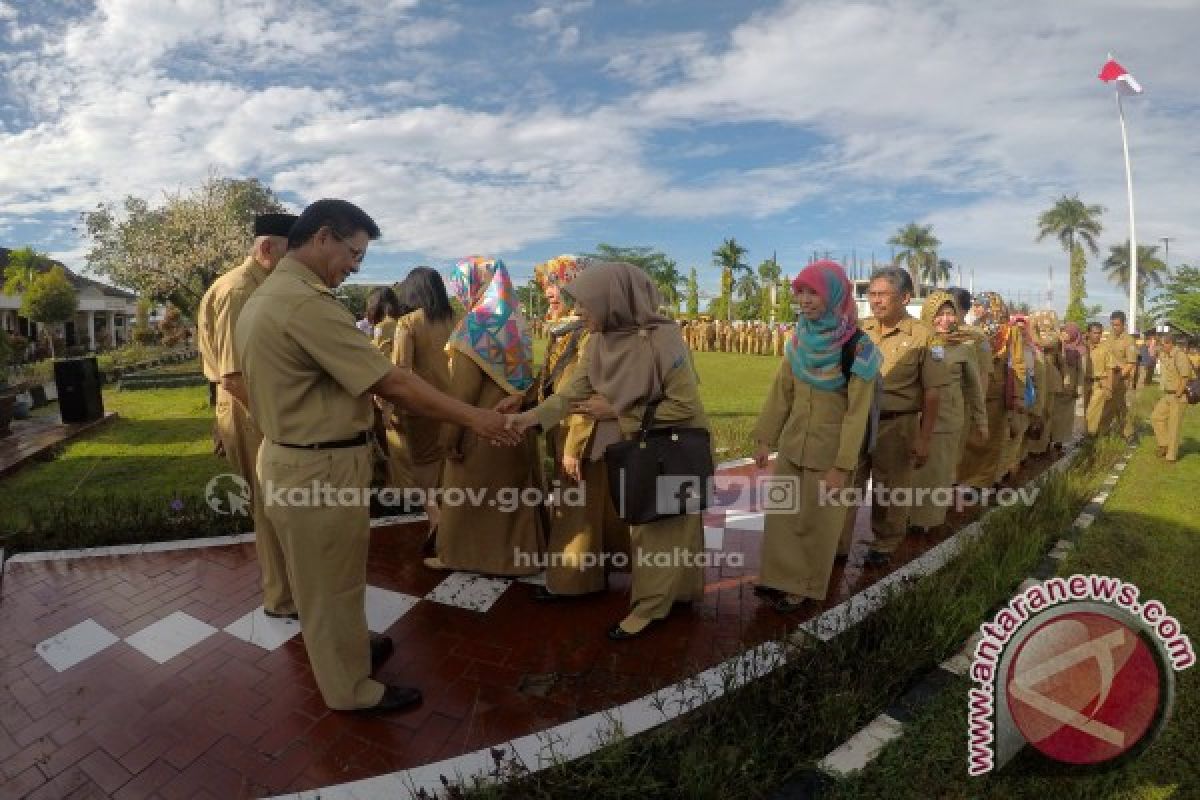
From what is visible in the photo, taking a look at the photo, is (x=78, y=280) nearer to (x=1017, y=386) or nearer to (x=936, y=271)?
(x=1017, y=386)

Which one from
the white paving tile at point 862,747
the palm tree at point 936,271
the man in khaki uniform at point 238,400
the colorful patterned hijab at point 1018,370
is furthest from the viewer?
the palm tree at point 936,271

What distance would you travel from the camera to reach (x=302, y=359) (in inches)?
89.5

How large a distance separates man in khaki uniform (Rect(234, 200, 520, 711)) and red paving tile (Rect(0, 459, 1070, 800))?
312mm

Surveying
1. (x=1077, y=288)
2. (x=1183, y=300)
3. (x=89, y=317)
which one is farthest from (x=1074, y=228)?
(x=89, y=317)

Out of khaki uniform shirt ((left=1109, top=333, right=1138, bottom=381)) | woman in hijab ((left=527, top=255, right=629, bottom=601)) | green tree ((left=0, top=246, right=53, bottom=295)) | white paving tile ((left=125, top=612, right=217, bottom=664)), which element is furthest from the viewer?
green tree ((left=0, top=246, right=53, bottom=295))

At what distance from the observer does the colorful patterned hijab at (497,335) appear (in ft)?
11.4

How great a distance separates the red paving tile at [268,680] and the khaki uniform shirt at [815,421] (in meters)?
0.96

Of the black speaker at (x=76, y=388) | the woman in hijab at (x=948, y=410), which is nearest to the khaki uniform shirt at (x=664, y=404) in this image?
the woman in hijab at (x=948, y=410)

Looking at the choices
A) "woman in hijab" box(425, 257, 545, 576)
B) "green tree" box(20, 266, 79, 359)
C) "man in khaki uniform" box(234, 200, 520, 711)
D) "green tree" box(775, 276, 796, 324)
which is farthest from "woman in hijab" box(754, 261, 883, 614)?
"green tree" box(775, 276, 796, 324)

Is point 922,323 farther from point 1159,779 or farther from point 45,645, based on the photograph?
point 45,645

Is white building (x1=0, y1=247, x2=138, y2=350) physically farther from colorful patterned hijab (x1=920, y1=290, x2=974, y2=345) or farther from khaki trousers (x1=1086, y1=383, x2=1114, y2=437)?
khaki trousers (x1=1086, y1=383, x2=1114, y2=437)

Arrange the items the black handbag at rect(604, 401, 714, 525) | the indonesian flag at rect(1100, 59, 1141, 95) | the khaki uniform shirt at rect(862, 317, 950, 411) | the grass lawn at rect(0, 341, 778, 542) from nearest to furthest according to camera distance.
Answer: the black handbag at rect(604, 401, 714, 525), the khaki uniform shirt at rect(862, 317, 950, 411), the grass lawn at rect(0, 341, 778, 542), the indonesian flag at rect(1100, 59, 1141, 95)

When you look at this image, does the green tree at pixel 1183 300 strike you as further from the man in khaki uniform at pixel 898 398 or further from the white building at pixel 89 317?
the white building at pixel 89 317

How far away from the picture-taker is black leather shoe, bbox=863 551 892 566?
432 cm
